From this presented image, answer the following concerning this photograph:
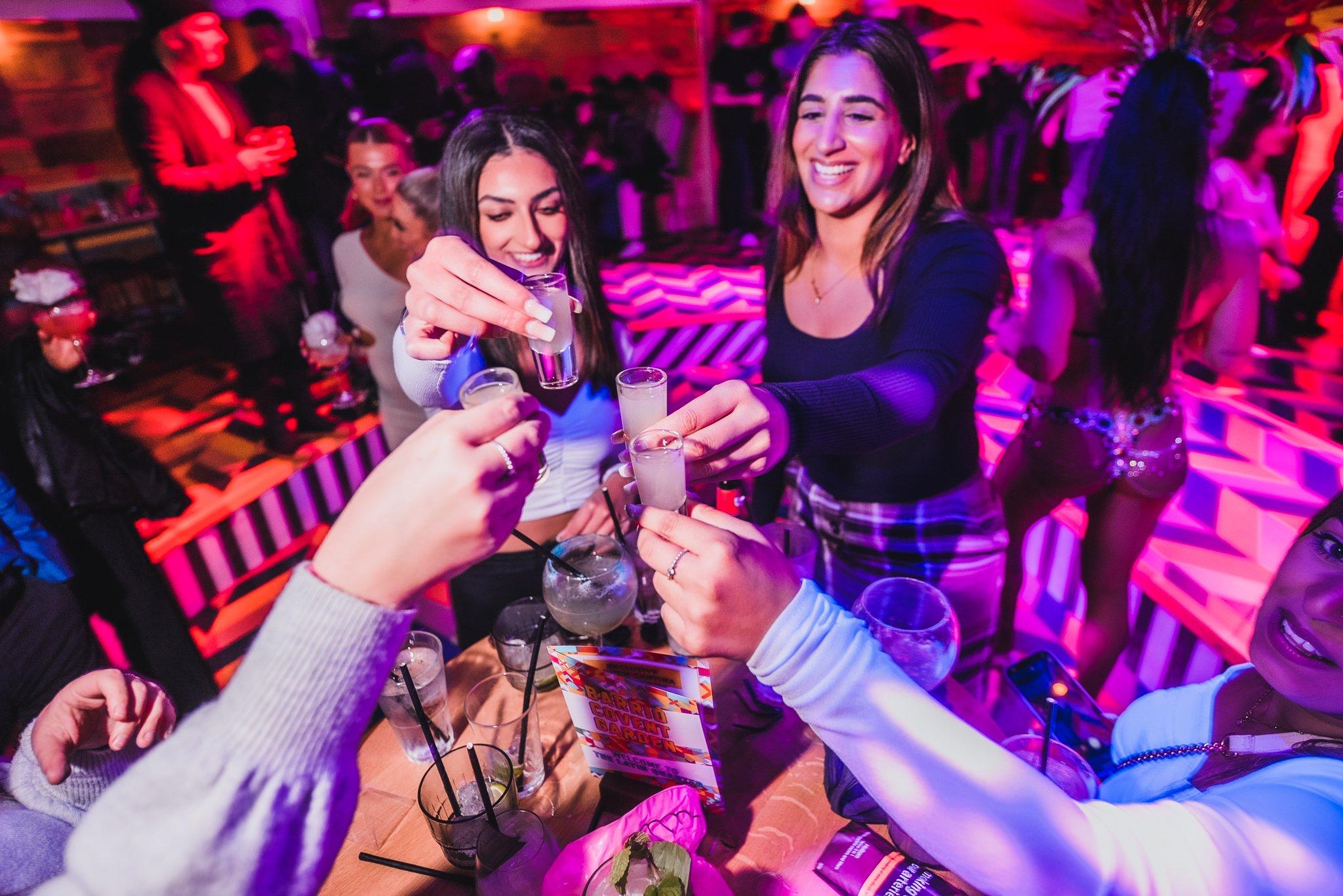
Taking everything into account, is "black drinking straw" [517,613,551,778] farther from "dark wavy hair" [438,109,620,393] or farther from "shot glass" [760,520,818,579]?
"dark wavy hair" [438,109,620,393]

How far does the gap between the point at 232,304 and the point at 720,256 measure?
5.13 metres

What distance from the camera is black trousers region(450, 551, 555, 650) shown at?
2.12m

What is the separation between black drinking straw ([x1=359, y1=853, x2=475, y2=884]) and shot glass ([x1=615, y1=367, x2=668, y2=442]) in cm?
84

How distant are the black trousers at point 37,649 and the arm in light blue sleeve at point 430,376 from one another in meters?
1.23

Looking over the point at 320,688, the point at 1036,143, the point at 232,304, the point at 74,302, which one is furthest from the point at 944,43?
the point at 1036,143

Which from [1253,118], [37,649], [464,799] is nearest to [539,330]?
[464,799]

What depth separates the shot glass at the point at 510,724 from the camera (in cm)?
125

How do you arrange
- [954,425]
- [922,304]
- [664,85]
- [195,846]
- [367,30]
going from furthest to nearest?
1. [664,85]
2. [367,30]
3. [954,425]
4. [922,304]
5. [195,846]

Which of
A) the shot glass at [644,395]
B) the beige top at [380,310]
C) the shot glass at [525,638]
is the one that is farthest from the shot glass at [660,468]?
the beige top at [380,310]

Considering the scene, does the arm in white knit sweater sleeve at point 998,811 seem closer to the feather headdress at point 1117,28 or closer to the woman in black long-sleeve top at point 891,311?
the woman in black long-sleeve top at point 891,311

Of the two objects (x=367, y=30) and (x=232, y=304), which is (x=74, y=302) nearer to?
(x=232, y=304)

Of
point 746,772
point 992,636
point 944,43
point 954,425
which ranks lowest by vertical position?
point 992,636

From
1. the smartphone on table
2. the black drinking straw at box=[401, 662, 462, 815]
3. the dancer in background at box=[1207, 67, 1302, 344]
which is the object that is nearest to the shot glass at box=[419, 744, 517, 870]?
the black drinking straw at box=[401, 662, 462, 815]

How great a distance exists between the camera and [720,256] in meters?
8.17
